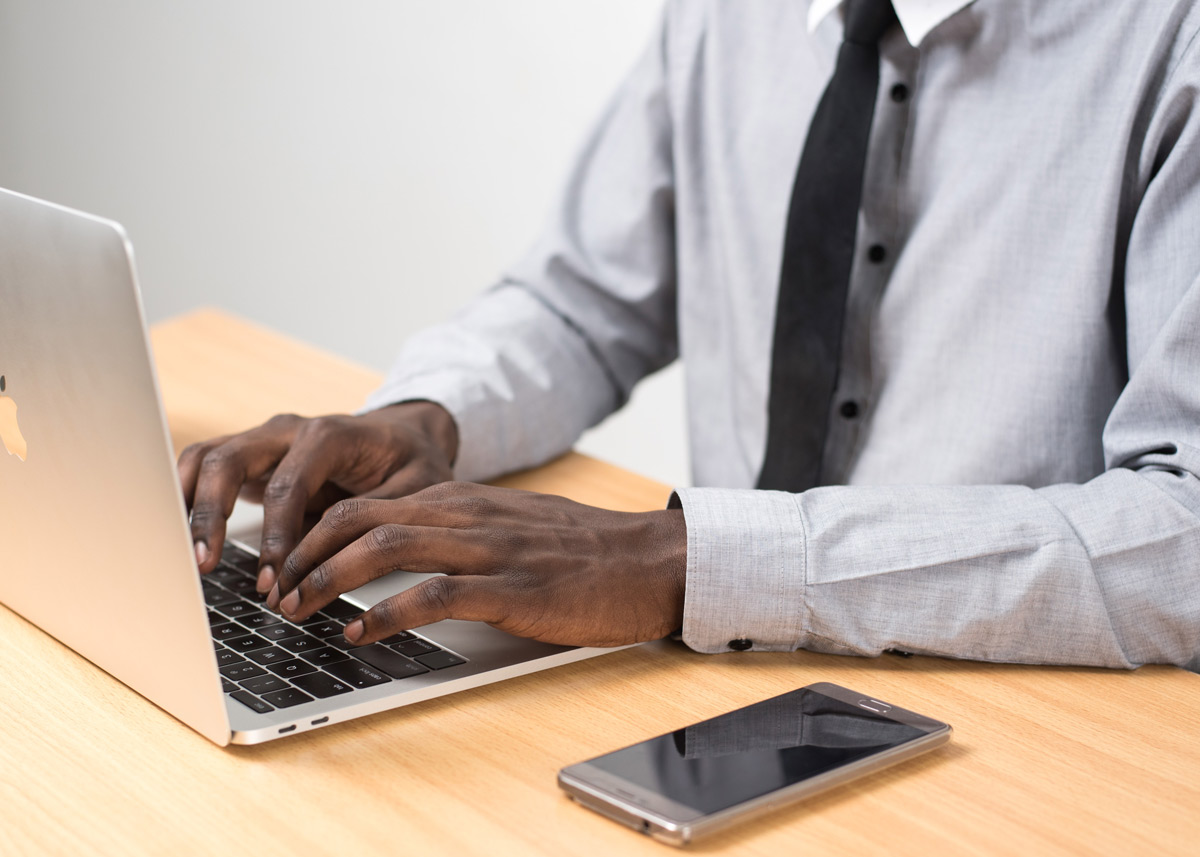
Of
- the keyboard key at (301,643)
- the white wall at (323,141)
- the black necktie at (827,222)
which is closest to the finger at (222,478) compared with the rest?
the keyboard key at (301,643)

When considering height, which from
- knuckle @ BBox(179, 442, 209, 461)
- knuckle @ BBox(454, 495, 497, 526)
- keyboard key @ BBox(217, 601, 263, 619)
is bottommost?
keyboard key @ BBox(217, 601, 263, 619)

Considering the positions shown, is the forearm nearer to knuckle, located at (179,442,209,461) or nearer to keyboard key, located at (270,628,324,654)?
keyboard key, located at (270,628,324,654)

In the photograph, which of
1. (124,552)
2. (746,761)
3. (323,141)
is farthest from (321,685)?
(323,141)

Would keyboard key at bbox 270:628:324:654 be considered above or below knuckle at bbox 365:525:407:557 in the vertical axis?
below

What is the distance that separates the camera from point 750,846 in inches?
20.5

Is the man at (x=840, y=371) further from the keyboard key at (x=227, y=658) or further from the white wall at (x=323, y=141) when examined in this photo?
the white wall at (x=323, y=141)

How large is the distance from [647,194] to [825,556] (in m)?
0.59

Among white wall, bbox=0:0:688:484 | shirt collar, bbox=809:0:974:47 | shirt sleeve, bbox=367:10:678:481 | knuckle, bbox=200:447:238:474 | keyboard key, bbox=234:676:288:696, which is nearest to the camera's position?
keyboard key, bbox=234:676:288:696

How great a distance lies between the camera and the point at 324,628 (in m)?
0.70

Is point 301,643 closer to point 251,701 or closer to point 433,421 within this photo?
point 251,701

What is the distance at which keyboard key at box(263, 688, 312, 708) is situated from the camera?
0.60 metres

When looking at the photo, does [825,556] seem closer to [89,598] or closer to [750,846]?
[750,846]

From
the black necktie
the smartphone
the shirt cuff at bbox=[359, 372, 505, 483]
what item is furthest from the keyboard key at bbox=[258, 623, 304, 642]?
the black necktie

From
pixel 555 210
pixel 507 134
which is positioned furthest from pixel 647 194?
pixel 507 134
